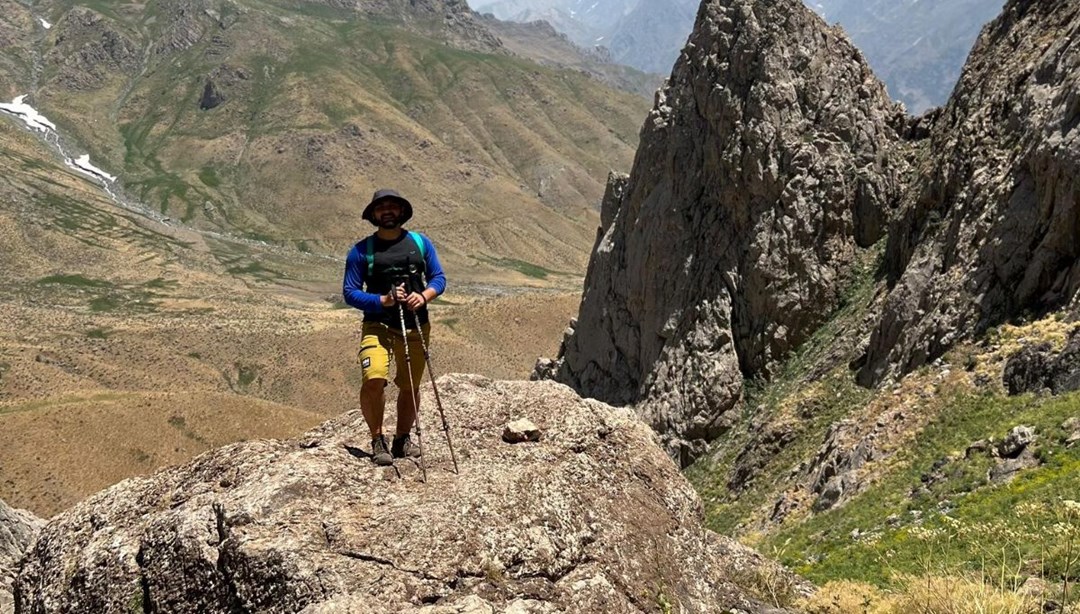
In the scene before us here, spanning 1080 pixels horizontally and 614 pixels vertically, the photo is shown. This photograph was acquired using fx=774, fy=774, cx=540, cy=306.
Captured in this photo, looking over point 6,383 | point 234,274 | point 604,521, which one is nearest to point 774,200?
point 604,521

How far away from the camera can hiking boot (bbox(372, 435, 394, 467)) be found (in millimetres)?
7852

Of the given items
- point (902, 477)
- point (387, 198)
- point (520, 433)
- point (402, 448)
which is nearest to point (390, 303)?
point (387, 198)

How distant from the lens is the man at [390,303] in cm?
812

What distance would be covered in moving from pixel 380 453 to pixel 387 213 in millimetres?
2554

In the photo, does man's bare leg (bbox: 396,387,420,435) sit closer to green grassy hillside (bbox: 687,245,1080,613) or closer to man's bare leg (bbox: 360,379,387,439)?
man's bare leg (bbox: 360,379,387,439)

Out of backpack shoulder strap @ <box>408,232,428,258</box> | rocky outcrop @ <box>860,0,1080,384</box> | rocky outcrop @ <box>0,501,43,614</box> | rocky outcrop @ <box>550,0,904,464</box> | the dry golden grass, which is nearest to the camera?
the dry golden grass

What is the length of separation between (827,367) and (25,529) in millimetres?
22649

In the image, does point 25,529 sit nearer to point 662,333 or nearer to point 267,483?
point 267,483

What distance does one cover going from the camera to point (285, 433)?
44.4 metres

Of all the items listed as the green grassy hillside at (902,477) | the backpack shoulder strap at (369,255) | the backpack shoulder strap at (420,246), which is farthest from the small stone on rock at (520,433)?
the green grassy hillside at (902,477)

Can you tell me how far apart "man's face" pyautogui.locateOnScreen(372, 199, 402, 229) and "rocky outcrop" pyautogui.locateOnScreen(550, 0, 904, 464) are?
22964 millimetres

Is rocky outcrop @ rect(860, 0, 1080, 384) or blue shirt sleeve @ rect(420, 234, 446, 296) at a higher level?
rocky outcrop @ rect(860, 0, 1080, 384)

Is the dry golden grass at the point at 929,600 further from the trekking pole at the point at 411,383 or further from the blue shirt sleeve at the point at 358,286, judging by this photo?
the blue shirt sleeve at the point at 358,286

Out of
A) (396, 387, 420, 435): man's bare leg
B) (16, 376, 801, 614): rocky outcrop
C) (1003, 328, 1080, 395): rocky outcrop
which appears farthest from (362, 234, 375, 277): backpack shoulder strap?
(1003, 328, 1080, 395): rocky outcrop
